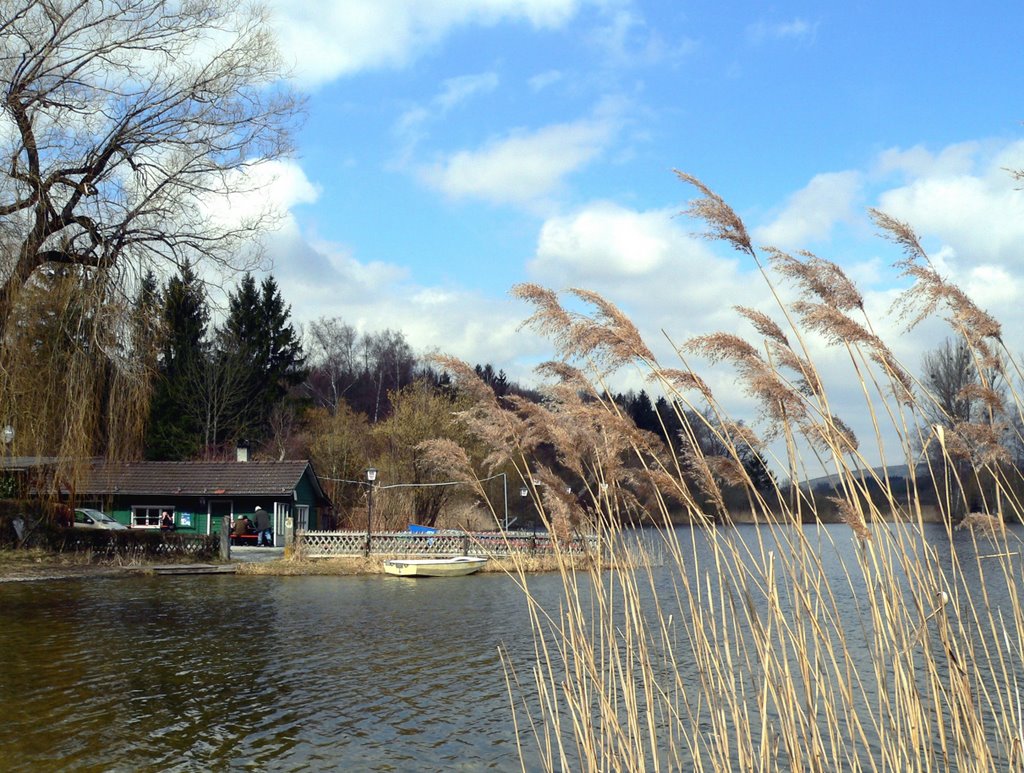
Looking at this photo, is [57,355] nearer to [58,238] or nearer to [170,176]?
[58,238]

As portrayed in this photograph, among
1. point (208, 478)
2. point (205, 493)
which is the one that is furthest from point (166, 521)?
point (205, 493)

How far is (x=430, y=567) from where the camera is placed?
82.5ft

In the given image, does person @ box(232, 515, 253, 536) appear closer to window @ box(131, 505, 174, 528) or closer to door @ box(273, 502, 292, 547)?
door @ box(273, 502, 292, 547)

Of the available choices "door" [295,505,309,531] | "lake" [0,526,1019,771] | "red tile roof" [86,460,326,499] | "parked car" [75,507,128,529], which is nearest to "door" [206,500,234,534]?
"red tile roof" [86,460,326,499]

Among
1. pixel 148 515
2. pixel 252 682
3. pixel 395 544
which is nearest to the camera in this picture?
pixel 252 682

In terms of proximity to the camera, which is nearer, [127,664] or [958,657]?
[958,657]

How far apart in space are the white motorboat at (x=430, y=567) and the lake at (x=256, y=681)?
5.53m

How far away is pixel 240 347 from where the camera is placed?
46594 mm

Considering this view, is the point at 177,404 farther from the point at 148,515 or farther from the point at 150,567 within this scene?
the point at 150,567

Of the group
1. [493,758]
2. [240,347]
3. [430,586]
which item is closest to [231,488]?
[430,586]

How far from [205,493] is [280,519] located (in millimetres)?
2786

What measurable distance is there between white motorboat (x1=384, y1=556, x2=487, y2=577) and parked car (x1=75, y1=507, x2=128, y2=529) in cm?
1111

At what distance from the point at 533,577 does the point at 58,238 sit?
624 inches

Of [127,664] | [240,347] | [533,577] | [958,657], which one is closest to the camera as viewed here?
[958,657]
